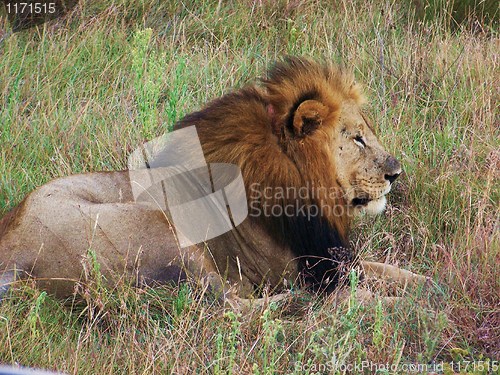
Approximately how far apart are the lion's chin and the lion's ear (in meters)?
0.52

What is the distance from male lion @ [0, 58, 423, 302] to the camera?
13.3ft

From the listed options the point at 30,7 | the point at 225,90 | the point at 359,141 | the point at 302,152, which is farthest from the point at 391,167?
the point at 30,7

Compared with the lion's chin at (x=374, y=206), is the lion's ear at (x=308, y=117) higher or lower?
higher

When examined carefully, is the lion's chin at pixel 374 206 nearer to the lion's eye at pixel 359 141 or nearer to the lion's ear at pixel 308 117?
the lion's eye at pixel 359 141

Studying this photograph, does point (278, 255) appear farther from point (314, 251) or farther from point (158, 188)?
point (158, 188)

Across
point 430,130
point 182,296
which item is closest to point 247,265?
point 182,296

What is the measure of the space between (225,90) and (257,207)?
2.06 metres

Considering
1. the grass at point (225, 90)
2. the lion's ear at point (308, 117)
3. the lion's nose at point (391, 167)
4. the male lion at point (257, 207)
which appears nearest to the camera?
the grass at point (225, 90)

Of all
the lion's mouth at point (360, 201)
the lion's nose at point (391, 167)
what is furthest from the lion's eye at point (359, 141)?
the lion's mouth at point (360, 201)

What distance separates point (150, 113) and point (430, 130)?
5.76ft

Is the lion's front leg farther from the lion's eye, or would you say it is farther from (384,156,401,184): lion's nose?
the lion's eye

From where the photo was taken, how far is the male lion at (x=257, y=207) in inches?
160

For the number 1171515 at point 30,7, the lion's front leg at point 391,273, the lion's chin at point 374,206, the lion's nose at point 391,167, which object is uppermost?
the number 1171515 at point 30,7

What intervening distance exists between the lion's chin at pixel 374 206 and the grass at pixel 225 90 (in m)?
0.13
